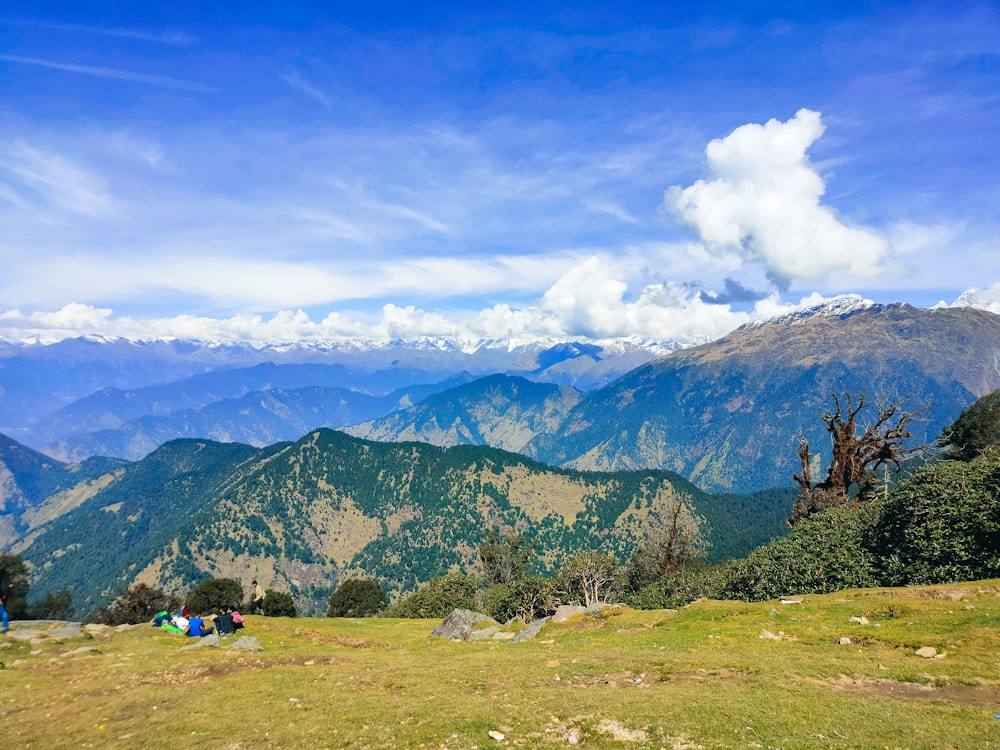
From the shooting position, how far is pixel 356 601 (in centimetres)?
13075

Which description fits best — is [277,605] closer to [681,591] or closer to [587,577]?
[587,577]

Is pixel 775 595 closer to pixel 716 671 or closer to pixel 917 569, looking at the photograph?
pixel 917 569

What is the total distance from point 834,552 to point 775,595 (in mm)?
5826

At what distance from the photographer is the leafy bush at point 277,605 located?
97831 mm

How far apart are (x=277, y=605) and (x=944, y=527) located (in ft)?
349

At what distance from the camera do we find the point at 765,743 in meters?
14.9

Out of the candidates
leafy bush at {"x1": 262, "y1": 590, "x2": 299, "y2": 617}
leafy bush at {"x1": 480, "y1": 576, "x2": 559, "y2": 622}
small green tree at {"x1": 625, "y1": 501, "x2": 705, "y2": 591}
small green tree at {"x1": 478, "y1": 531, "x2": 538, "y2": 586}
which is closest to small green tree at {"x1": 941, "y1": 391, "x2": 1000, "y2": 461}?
small green tree at {"x1": 625, "y1": 501, "x2": 705, "y2": 591}

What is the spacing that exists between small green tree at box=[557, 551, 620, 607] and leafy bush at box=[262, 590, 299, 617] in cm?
5441

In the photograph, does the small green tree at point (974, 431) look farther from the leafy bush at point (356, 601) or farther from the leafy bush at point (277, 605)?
the leafy bush at point (356, 601)

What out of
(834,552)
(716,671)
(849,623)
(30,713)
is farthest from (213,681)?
(834,552)

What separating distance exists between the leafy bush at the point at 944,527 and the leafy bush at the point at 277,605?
314 feet

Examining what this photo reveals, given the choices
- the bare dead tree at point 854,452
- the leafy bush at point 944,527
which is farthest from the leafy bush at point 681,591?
the bare dead tree at point 854,452

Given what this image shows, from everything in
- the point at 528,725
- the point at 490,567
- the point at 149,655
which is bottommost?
the point at 490,567

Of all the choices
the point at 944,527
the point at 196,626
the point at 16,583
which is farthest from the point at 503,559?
the point at 944,527
